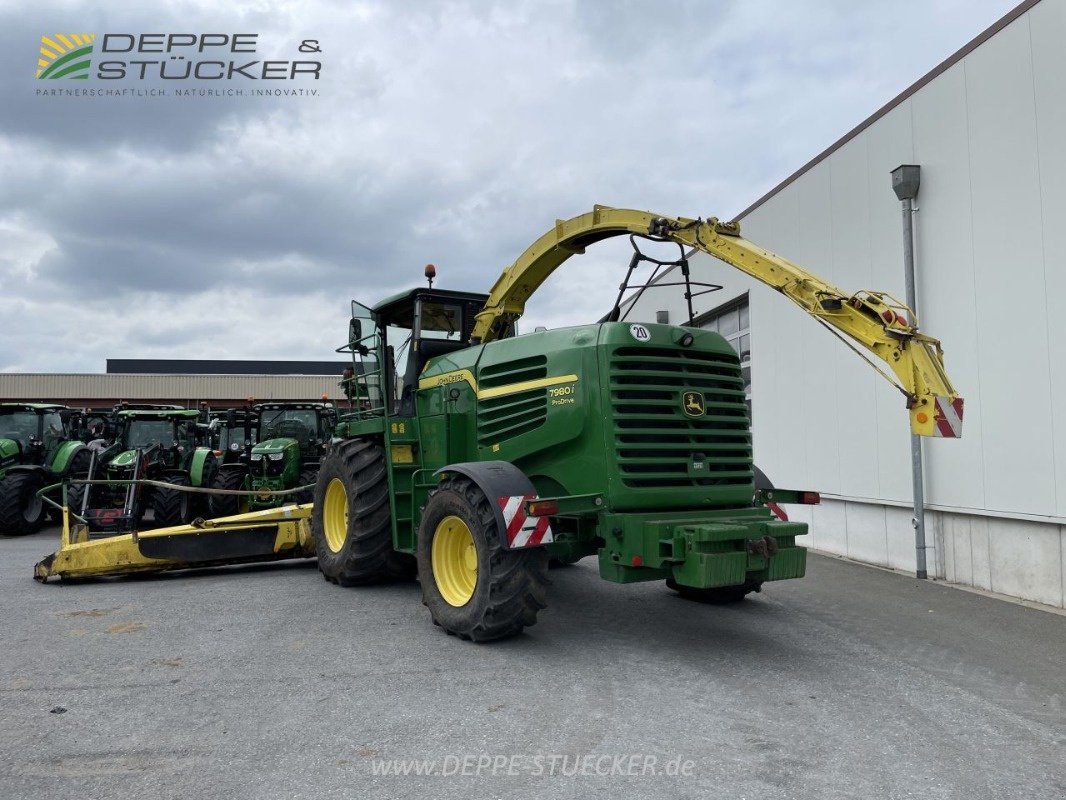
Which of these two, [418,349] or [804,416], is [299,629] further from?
[804,416]

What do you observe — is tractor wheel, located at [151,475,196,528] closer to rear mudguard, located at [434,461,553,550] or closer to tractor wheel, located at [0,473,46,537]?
tractor wheel, located at [0,473,46,537]

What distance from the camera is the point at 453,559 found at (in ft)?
21.2

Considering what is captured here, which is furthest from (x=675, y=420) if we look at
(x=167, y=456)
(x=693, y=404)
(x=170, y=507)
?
(x=167, y=456)

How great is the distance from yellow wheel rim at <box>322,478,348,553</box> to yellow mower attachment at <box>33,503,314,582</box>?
0.57m

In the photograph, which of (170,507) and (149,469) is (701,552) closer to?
(170,507)

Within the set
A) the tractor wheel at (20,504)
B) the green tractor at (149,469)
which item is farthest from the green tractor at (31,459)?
the green tractor at (149,469)

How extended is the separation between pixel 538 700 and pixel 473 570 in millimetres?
1717

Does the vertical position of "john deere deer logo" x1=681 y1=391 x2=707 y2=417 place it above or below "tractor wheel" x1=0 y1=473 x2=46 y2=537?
above

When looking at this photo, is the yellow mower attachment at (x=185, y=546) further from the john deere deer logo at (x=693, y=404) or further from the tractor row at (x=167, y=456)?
the john deere deer logo at (x=693, y=404)

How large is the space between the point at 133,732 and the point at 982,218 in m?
8.29

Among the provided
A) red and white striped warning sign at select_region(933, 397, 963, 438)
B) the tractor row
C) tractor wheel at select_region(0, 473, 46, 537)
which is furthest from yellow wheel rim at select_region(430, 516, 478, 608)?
tractor wheel at select_region(0, 473, 46, 537)

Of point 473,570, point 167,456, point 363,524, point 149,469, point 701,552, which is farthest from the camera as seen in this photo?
point 167,456

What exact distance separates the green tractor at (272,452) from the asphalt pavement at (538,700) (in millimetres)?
6009

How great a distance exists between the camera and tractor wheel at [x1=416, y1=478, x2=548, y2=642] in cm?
569
